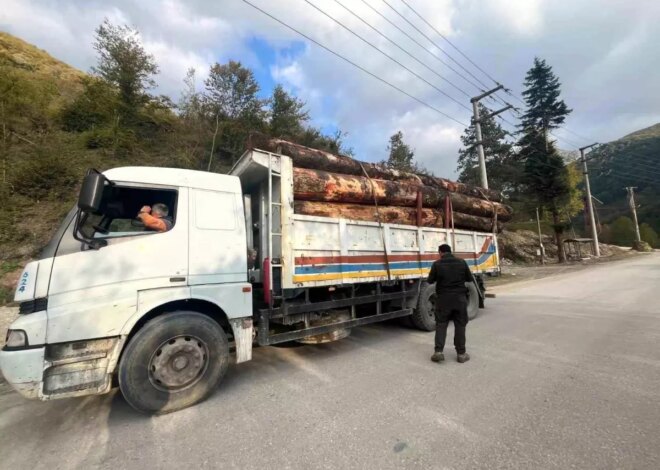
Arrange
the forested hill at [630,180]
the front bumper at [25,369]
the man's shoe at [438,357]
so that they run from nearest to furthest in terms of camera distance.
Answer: the front bumper at [25,369]
the man's shoe at [438,357]
the forested hill at [630,180]

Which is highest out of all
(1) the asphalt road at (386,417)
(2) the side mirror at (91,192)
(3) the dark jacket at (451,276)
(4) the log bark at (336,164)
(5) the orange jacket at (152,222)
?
(4) the log bark at (336,164)

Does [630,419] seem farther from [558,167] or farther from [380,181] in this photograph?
[558,167]

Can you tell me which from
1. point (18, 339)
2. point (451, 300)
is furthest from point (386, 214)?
point (18, 339)

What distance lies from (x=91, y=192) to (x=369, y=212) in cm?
375

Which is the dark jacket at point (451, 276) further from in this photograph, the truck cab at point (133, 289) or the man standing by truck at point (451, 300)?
the truck cab at point (133, 289)

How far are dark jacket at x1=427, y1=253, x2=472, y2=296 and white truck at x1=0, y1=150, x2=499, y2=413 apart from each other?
3.16ft

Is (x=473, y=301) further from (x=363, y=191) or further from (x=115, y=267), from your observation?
(x=115, y=267)

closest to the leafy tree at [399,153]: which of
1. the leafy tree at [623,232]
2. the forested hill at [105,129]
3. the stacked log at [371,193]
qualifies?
the forested hill at [105,129]

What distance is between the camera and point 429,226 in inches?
253

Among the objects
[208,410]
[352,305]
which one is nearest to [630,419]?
[352,305]

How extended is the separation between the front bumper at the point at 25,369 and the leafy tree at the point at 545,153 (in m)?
31.0

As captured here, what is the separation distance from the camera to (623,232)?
4809 cm

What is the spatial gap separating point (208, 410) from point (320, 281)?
197cm

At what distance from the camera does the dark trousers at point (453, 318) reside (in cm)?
454
